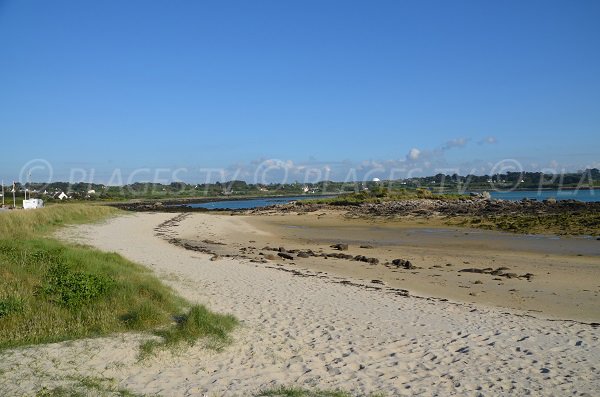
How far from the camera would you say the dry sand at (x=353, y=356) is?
20.1 ft

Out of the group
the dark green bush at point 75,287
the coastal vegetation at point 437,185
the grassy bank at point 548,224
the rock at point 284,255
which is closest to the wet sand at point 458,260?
the rock at point 284,255

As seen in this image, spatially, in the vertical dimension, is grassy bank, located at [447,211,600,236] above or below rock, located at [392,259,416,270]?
above

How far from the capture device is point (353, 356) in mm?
7336

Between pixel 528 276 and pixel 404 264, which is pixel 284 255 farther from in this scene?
pixel 528 276

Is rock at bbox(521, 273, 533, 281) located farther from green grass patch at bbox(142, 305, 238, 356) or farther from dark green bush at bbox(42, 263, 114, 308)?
dark green bush at bbox(42, 263, 114, 308)

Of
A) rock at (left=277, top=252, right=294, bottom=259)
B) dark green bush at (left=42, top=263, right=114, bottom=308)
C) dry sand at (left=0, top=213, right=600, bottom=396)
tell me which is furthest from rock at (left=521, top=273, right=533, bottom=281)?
dark green bush at (left=42, top=263, right=114, bottom=308)

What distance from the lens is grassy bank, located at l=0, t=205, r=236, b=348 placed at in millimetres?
7723

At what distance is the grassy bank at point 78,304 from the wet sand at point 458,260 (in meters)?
6.86

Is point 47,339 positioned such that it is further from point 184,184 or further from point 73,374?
point 184,184

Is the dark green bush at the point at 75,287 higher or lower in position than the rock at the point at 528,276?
higher

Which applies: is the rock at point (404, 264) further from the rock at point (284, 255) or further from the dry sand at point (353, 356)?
the dry sand at point (353, 356)

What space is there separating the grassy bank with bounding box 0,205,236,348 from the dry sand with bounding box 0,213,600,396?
1.42 feet

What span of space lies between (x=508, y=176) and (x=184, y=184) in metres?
110

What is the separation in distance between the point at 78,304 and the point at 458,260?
1501 centimetres
